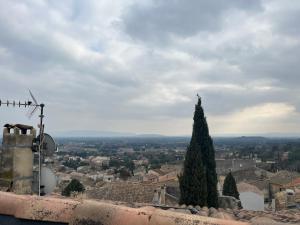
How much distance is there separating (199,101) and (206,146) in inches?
101

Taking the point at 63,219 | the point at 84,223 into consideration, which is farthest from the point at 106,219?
the point at 63,219

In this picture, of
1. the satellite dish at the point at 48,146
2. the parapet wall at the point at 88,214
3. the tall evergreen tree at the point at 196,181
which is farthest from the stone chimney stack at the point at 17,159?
the tall evergreen tree at the point at 196,181

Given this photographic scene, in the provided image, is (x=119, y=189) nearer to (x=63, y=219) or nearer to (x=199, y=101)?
(x=199, y=101)

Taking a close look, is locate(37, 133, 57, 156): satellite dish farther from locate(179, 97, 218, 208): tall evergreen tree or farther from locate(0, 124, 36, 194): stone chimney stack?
locate(179, 97, 218, 208): tall evergreen tree

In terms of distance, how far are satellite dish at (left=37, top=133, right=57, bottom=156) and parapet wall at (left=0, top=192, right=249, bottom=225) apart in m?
4.02

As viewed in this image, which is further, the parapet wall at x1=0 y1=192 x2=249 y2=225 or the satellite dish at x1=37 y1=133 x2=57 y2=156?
the satellite dish at x1=37 y1=133 x2=57 y2=156

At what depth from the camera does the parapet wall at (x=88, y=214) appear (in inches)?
103

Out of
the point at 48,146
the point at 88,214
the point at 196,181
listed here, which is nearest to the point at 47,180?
the point at 48,146

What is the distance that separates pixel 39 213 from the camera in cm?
291

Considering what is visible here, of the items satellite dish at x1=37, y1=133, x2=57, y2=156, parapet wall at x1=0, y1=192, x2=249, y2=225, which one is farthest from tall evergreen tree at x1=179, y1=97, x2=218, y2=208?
parapet wall at x1=0, y1=192, x2=249, y2=225

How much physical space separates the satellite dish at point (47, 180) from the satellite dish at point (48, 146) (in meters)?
0.34

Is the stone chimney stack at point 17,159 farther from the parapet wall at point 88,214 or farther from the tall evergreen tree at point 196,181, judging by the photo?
the tall evergreen tree at point 196,181

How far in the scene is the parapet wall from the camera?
261 centimetres

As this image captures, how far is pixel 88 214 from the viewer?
2.78 m
